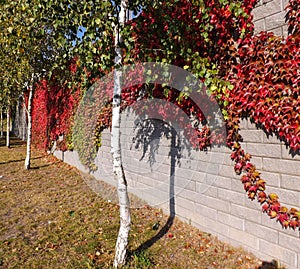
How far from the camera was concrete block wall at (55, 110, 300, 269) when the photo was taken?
2.38m

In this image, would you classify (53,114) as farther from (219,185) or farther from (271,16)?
(271,16)

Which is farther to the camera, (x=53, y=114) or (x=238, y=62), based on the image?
(x=53, y=114)

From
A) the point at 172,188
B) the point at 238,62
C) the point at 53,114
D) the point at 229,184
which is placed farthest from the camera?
the point at 53,114

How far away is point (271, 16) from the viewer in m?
2.42

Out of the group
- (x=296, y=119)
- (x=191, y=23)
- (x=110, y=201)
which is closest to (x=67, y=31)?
(x=191, y=23)

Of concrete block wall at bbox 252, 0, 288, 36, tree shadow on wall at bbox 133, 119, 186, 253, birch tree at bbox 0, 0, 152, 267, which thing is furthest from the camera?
tree shadow on wall at bbox 133, 119, 186, 253

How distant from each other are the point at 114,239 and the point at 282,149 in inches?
82.6

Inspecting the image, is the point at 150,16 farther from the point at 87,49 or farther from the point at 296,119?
the point at 296,119

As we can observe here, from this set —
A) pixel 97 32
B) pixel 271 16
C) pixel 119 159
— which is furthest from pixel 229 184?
pixel 97 32

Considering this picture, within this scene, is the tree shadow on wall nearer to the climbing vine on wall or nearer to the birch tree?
the birch tree

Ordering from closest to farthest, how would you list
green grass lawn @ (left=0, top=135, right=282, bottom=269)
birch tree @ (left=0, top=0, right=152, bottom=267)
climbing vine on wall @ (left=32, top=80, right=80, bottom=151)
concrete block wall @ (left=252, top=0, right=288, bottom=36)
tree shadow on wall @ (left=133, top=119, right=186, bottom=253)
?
birch tree @ (left=0, top=0, right=152, bottom=267) → concrete block wall @ (left=252, top=0, right=288, bottom=36) → green grass lawn @ (left=0, top=135, right=282, bottom=269) → tree shadow on wall @ (left=133, top=119, right=186, bottom=253) → climbing vine on wall @ (left=32, top=80, right=80, bottom=151)

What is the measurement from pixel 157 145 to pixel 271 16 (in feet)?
7.61

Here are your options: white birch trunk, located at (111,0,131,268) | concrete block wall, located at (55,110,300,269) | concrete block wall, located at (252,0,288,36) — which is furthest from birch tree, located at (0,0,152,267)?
concrete block wall, located at (55,110,300,269)

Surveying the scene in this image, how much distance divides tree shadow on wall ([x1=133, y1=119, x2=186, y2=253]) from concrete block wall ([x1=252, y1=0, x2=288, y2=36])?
1.69m
